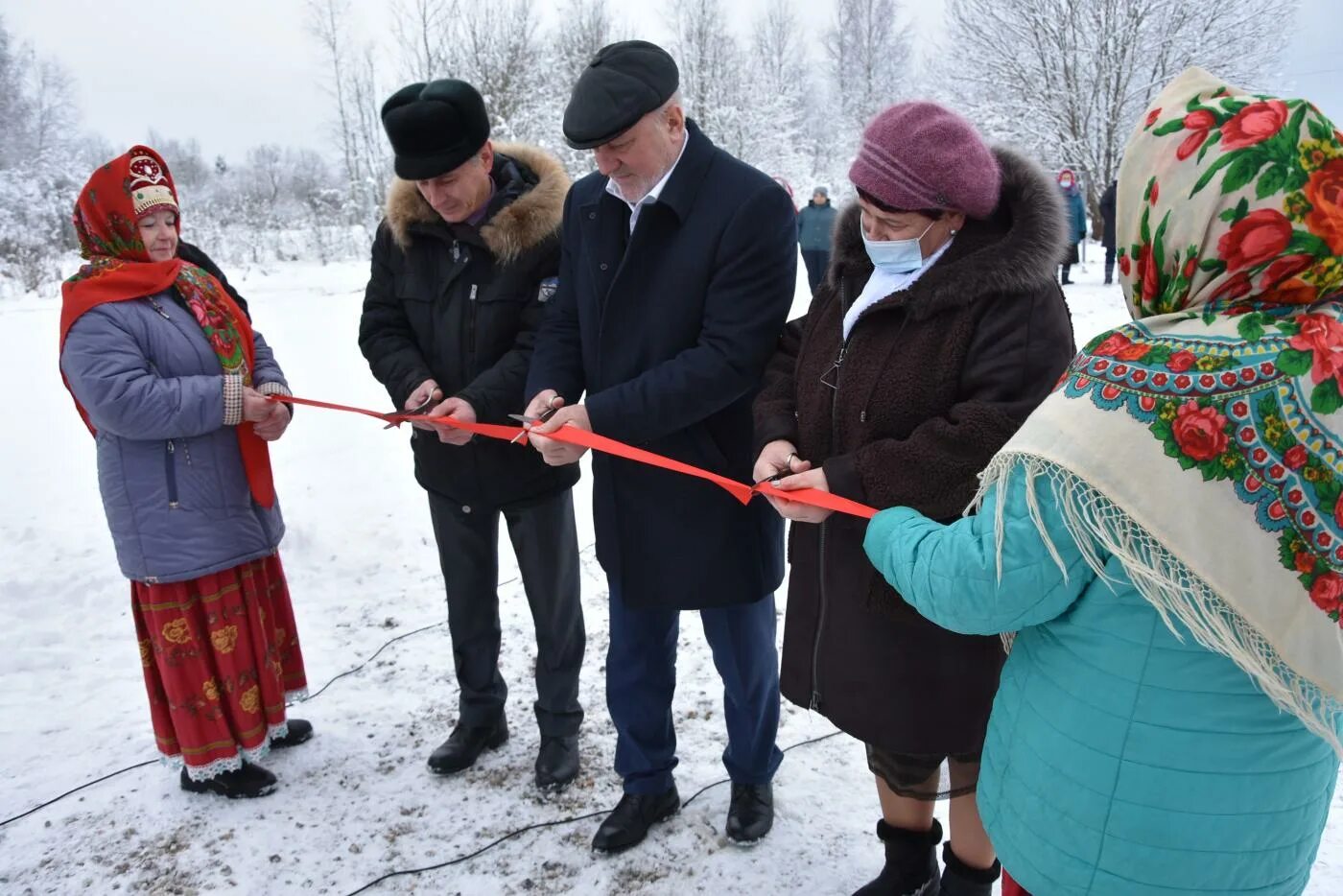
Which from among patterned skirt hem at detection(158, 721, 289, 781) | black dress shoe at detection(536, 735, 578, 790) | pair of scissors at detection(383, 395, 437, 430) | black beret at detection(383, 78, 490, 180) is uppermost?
black beret at detection(383, 78, 490, 180)

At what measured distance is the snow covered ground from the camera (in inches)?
106

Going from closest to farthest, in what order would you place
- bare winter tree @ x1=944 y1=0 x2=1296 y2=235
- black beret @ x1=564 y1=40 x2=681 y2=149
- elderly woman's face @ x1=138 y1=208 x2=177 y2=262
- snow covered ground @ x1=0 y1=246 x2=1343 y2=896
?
black beret @ x1=564 y1=40 x2=681 y2=149, snow covered ground @ x1=0 y1=246 x2=1343 y2=896, elderly woman's face @ x1=138 y1=208 x2=177 y2=262, bare winter tree @ x1=944 y1=0 x2=1296 y2=235

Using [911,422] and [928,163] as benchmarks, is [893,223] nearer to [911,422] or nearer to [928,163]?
[928,163]

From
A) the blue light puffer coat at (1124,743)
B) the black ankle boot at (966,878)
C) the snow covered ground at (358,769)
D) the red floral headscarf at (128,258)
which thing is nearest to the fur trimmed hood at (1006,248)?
the blue light puffer coat at (1124,743)

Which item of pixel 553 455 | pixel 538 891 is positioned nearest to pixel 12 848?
A: pixel 538 891

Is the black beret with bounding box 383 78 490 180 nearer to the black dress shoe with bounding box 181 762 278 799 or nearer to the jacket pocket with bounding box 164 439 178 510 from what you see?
the jacket pocket with bounding box 164 439 178 510

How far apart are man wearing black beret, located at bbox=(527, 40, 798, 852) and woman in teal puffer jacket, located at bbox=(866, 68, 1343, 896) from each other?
1.00m

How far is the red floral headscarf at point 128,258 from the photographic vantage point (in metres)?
2.75

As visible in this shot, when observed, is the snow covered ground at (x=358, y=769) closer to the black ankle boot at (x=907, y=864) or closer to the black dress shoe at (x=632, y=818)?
the black dress shoe at (x=632, y=818)

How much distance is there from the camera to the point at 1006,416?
5.91ft

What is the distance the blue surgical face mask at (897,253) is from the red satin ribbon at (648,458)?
1.75 feet

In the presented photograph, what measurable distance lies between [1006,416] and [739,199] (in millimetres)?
988

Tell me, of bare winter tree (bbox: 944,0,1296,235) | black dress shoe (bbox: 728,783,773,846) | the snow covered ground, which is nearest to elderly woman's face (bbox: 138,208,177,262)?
the snow covered ground

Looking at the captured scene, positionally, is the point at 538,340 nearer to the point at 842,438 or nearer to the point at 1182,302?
the point at 842,438
